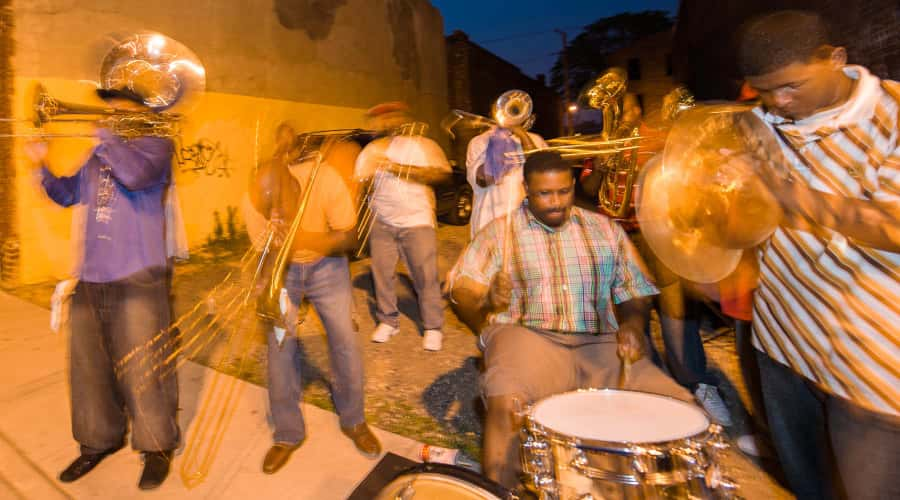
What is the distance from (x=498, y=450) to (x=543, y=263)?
910mm

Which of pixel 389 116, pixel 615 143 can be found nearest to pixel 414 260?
pixel 389 116

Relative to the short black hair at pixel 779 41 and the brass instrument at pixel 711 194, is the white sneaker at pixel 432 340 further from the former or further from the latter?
the short black hair at pixel 779 41

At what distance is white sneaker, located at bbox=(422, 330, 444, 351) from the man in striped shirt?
342cm

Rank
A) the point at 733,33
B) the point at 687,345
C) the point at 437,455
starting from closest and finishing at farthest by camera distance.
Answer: the point at 437,455, the point at 687,345, the point at 733,33

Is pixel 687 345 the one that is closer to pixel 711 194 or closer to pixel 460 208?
pixel 711 194

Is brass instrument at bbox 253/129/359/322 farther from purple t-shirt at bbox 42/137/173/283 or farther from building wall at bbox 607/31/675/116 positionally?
building wall at bbox 607/31/675/116

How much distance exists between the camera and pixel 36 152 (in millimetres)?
2990

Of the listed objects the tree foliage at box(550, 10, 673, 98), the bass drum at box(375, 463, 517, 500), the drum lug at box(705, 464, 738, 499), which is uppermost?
the tree foliage at box(550, 10, 673, 98)

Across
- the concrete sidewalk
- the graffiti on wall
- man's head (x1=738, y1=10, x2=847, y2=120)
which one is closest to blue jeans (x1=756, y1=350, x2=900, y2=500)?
man's head (x1=738, y1=10, x2=847, y2=120)

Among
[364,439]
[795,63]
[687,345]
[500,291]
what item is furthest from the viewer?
[687,345]

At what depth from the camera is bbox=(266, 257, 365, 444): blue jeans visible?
3.25m

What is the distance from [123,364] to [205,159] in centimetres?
788

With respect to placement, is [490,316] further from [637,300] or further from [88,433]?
[88,433]

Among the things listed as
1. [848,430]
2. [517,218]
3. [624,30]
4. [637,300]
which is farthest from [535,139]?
[624,30]
